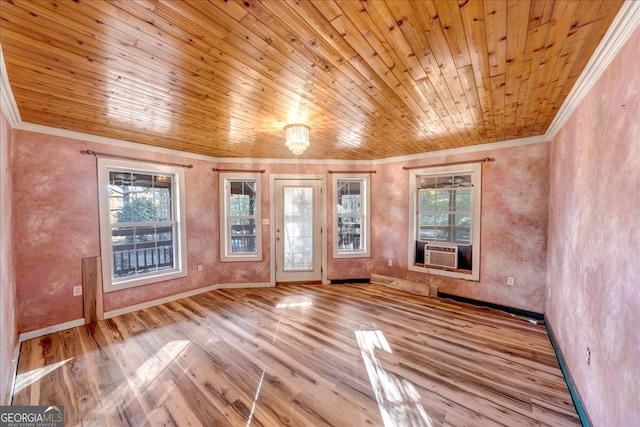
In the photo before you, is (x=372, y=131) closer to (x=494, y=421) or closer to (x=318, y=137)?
(x=318, y=137)

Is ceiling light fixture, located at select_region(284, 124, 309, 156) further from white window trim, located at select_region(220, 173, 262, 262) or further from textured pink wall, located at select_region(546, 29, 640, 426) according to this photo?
textured pink wall, located at select_region(546, 29, 640, 426)

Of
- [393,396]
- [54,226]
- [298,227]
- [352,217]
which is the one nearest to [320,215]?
[298,227]

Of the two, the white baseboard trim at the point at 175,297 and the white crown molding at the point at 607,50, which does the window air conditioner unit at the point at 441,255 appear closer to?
the white crown molding at the point at 607,50

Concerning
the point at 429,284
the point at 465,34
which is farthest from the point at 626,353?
the point at 429,284

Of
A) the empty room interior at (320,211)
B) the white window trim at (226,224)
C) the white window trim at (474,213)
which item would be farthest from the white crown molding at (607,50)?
the white window trim at (226,224)

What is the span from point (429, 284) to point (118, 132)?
4896 mm

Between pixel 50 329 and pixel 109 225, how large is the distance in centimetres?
128

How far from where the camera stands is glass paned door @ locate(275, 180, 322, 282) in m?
4.50

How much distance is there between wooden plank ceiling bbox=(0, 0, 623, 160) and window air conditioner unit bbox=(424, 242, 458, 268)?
6.42 feet

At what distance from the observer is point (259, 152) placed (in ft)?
13.0

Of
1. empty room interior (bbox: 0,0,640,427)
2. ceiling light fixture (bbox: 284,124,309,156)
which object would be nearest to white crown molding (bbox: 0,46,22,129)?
empty room interior (bbox: 0,0,640,427)

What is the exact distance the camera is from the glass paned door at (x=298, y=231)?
14.8 ft

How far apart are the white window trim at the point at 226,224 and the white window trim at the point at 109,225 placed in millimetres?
613

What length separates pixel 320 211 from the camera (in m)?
4.58
